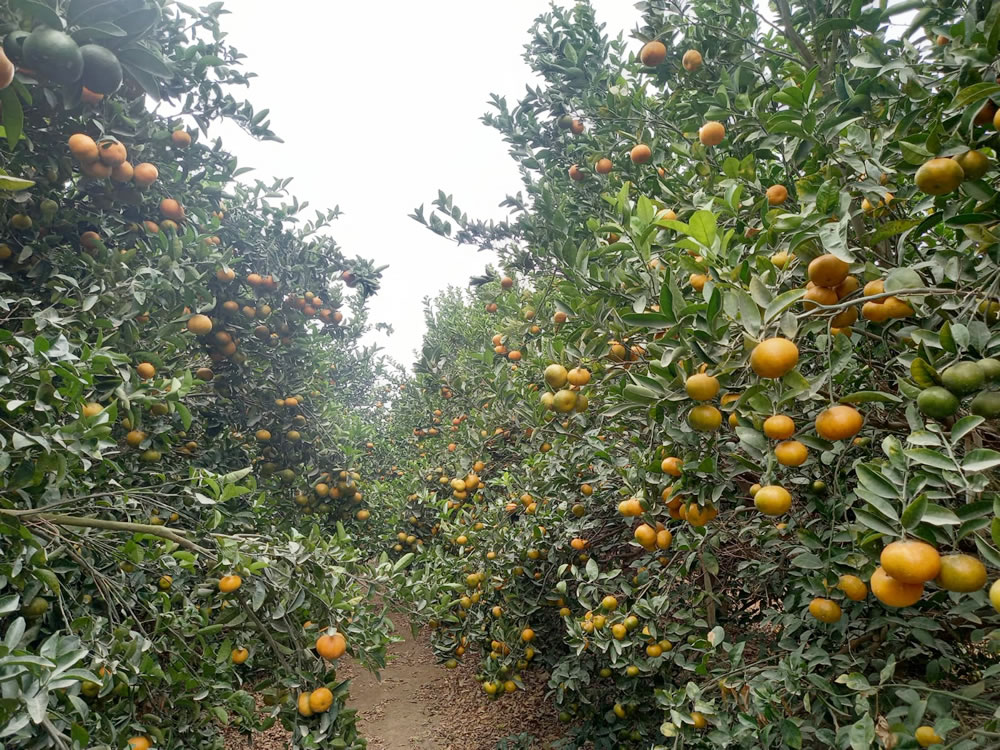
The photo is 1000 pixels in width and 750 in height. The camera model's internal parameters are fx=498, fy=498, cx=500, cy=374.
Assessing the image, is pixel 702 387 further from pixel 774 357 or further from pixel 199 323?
pixel 199 323

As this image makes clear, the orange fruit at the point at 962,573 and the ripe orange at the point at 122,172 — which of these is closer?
the orange fruit at the point at 962,573

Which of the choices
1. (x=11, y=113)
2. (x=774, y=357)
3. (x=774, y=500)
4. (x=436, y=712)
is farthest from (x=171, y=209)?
(x=436, y=712)

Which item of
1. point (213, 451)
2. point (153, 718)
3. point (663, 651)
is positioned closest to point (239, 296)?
point (213, 451)

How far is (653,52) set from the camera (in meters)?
2.55

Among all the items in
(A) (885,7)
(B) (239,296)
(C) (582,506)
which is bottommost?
(C) (582,506)

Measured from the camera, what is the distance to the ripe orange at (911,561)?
3.12 feet

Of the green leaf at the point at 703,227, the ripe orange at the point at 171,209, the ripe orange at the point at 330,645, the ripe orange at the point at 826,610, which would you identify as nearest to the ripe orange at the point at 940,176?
the green leaf at the point at 703,227

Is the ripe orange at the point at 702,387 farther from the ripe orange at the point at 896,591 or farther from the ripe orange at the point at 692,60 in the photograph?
the ripe orange at the point at 692,60

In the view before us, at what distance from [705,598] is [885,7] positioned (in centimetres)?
243

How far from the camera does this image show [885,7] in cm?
152

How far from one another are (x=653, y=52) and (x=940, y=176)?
1.92 meters

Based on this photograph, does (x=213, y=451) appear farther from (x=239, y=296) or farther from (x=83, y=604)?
(x=83, y=604)

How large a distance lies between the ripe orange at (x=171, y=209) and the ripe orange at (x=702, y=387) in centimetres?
290

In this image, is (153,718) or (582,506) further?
(582,506)
